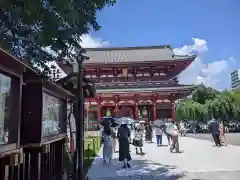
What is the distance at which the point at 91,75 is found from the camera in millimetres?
37938

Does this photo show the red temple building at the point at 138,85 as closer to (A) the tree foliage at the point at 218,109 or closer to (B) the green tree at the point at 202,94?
(A) the tree foliage at the point at 218,109

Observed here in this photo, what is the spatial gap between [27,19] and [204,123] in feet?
127

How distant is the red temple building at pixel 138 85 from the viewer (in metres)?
35.3

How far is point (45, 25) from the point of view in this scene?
7840 millimetres

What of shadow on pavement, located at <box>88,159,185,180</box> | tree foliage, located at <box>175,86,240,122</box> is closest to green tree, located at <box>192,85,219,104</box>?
tree foliage, located at <box>175,86,240,122</box>

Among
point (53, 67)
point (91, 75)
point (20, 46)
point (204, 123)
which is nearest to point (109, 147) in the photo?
point (53, 67)

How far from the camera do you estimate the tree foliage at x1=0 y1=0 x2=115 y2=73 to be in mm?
6789

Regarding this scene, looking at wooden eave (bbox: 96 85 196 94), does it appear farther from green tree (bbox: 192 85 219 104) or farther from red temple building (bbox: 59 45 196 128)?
green tree (bbox: 192 85 219 104)

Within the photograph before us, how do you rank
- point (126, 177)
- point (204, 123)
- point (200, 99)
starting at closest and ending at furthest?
point (126, 177), point (204, 123), point (200, 99)

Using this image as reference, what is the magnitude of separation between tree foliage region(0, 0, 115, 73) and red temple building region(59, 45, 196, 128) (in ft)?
81.7

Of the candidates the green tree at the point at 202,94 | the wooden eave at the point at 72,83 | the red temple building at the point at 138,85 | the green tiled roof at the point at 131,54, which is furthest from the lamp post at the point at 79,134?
the green tree at the point at 202,94

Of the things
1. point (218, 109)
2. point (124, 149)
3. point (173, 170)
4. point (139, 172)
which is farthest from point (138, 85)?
point (139, 172)

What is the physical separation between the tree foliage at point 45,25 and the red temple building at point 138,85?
24905mm

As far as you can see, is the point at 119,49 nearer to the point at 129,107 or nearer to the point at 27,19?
the point at 129,107
